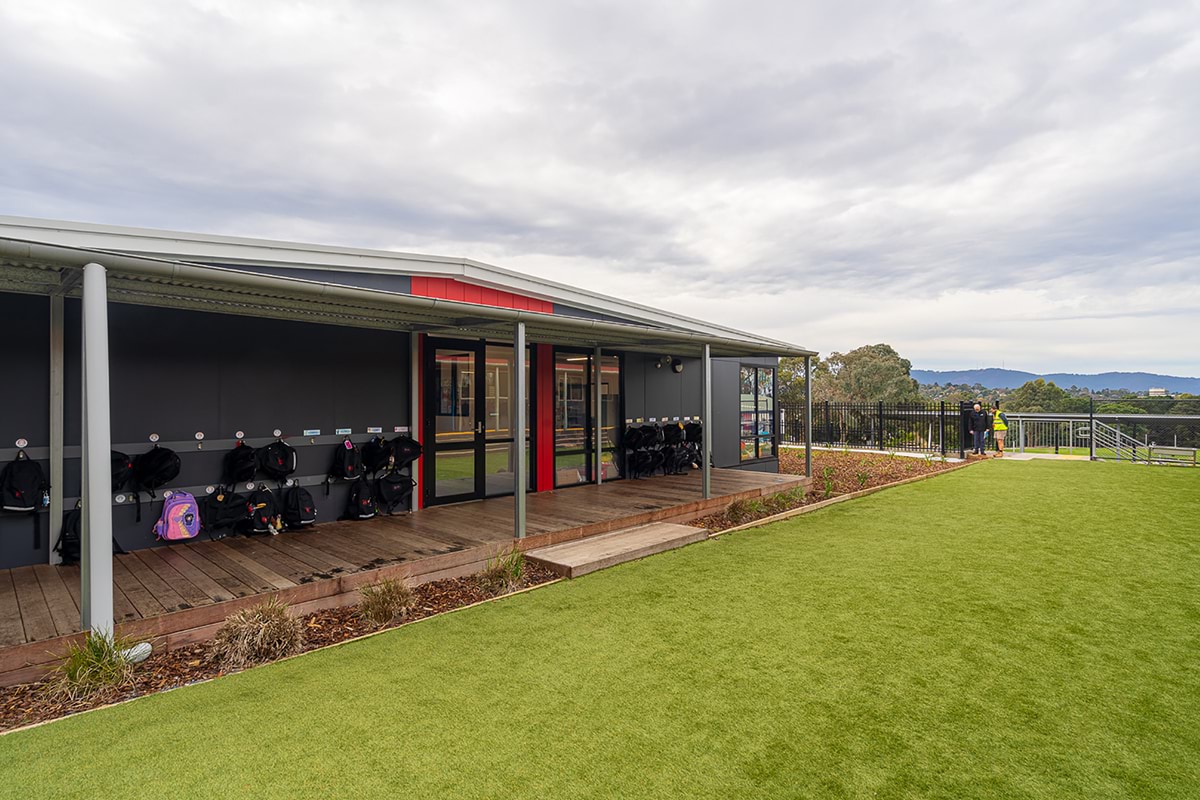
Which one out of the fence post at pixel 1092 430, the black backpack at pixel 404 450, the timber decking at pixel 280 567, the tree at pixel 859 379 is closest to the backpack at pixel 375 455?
the black backpack at pixel 404 450

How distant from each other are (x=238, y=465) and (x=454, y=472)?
237 centimetres

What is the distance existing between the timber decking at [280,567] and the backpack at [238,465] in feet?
1.84

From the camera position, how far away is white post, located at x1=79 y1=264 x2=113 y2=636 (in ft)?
9.77

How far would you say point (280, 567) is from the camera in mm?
4352

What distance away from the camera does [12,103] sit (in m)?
12.3

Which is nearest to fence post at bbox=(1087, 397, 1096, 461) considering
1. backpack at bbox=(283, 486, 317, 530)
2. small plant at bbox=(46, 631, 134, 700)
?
backpack at bbox=(283, 486, 317, 530)

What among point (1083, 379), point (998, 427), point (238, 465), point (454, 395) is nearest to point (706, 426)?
point (454, 395)

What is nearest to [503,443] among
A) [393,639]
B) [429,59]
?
[393,639]

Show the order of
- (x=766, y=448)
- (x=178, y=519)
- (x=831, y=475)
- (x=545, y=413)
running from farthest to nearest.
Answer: (x=766, y=448)
(x=831, y=475)
(x=545, y=413)
(x=178, y=519)

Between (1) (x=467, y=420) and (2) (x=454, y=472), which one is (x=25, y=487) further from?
(1) (x=467, y=420)

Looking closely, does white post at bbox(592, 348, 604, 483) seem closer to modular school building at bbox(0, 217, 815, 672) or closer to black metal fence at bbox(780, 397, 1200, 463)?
modular school building at bbox(0, 217, 815, 672)

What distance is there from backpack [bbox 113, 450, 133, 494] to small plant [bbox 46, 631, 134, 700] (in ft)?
6.27

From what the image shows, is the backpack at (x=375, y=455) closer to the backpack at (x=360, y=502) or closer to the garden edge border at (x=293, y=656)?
the backpack at (x=360, y=502)

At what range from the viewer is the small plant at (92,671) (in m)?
2.81
